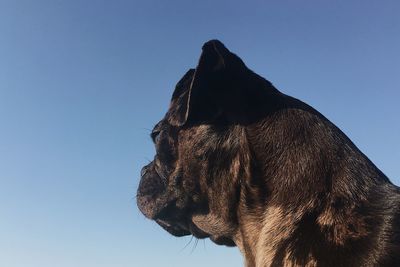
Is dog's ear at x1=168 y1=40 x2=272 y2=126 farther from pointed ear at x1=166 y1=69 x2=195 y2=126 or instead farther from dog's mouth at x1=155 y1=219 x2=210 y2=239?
dog's mouth at x1=155 y1=219 x2=210 y2=239

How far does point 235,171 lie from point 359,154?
44.9 inches

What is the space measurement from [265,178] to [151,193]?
7.48 feet

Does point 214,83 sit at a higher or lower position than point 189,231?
higher

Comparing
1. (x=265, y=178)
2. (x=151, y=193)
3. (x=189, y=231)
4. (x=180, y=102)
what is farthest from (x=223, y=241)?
(x=180, y=102)

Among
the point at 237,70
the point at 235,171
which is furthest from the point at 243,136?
the point at 237,70

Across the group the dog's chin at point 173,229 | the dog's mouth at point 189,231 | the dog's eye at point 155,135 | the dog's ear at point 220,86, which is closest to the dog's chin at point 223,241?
the dog's mouth at point 189,231

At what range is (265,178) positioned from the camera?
4367 millimetres

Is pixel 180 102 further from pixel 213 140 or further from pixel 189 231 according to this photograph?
pixel 189 231

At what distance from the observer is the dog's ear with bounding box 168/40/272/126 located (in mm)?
4875

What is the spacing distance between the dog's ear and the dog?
0.01 meters

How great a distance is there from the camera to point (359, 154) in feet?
13.9

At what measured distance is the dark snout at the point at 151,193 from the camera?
6019 mm

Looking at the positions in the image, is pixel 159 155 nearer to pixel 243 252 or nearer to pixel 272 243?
pixel 243 252

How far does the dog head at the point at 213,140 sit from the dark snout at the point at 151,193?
0.28 metres
